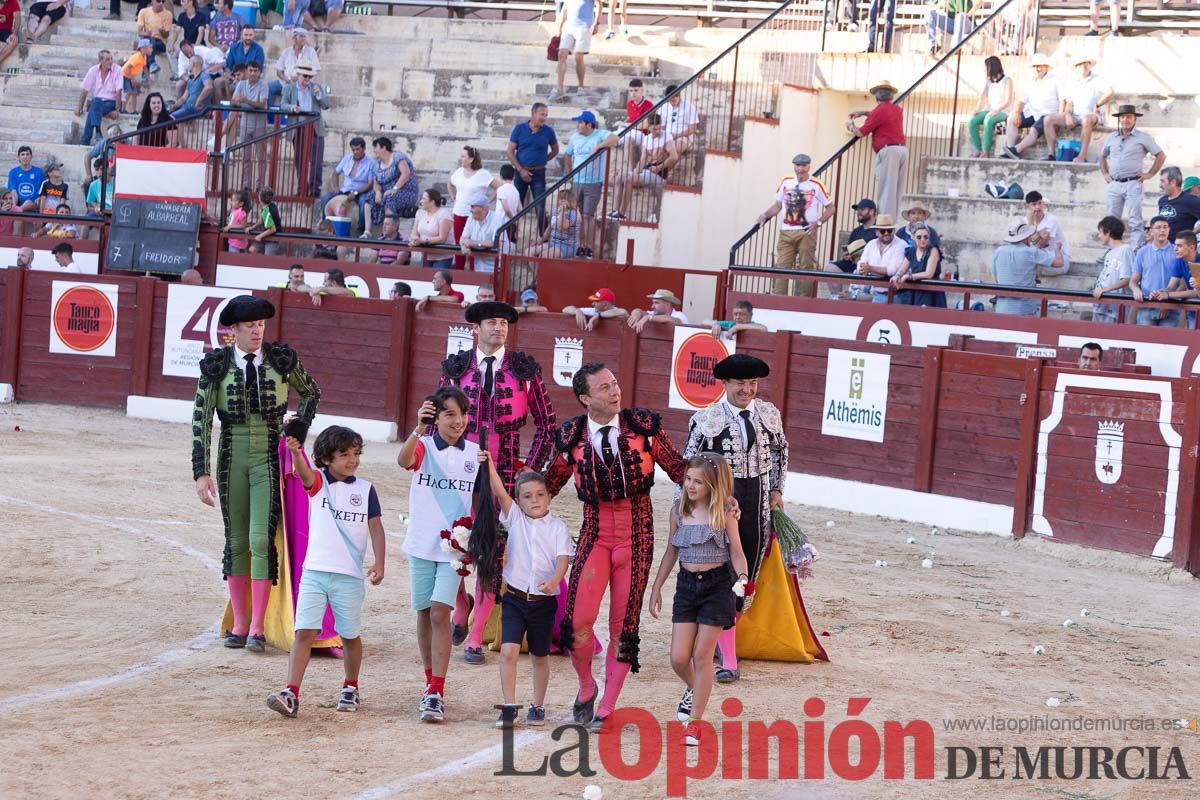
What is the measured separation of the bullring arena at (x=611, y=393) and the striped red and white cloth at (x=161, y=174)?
0.11ft

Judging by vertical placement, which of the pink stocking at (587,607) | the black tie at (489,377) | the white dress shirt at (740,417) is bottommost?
the pink stocking at (587,607)

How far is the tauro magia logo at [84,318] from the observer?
55.9 ft

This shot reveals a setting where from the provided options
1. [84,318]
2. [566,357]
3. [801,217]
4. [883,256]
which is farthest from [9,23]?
[883,256]

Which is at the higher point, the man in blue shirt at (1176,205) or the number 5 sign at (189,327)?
the man in blue shirt at (1176,205)

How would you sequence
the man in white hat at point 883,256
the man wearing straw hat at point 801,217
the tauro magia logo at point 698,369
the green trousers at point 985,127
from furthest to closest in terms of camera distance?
the green trousers at point 985,127 < the man wearing straw hat at point 801,217 < the tauro magia logo at point 698,369 < the man in white hat at point 883,256

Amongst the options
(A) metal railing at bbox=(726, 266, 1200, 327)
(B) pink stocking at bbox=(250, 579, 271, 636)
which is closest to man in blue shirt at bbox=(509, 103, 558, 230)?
(A) metal railing at bbox=(726, 266, 1200, 327)

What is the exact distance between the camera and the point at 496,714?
6508 mm

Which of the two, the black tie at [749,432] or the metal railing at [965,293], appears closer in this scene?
the black tie at [749,432]

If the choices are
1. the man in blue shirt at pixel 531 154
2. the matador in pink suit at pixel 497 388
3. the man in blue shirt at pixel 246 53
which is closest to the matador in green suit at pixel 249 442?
the matador in pink suit at pixel 497 388

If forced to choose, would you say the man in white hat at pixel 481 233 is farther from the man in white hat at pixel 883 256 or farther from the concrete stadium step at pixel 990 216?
the concrete stadium step at pixel 990 216

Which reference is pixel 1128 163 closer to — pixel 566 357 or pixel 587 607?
pixel 566 357

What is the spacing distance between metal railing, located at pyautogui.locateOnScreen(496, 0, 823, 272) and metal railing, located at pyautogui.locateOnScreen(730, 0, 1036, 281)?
1.03 meters

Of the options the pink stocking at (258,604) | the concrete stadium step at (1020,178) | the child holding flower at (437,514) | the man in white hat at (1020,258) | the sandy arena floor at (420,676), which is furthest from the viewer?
the concrete stadium step at (1020,178)

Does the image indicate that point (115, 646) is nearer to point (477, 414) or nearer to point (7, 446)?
point (477, 414)
